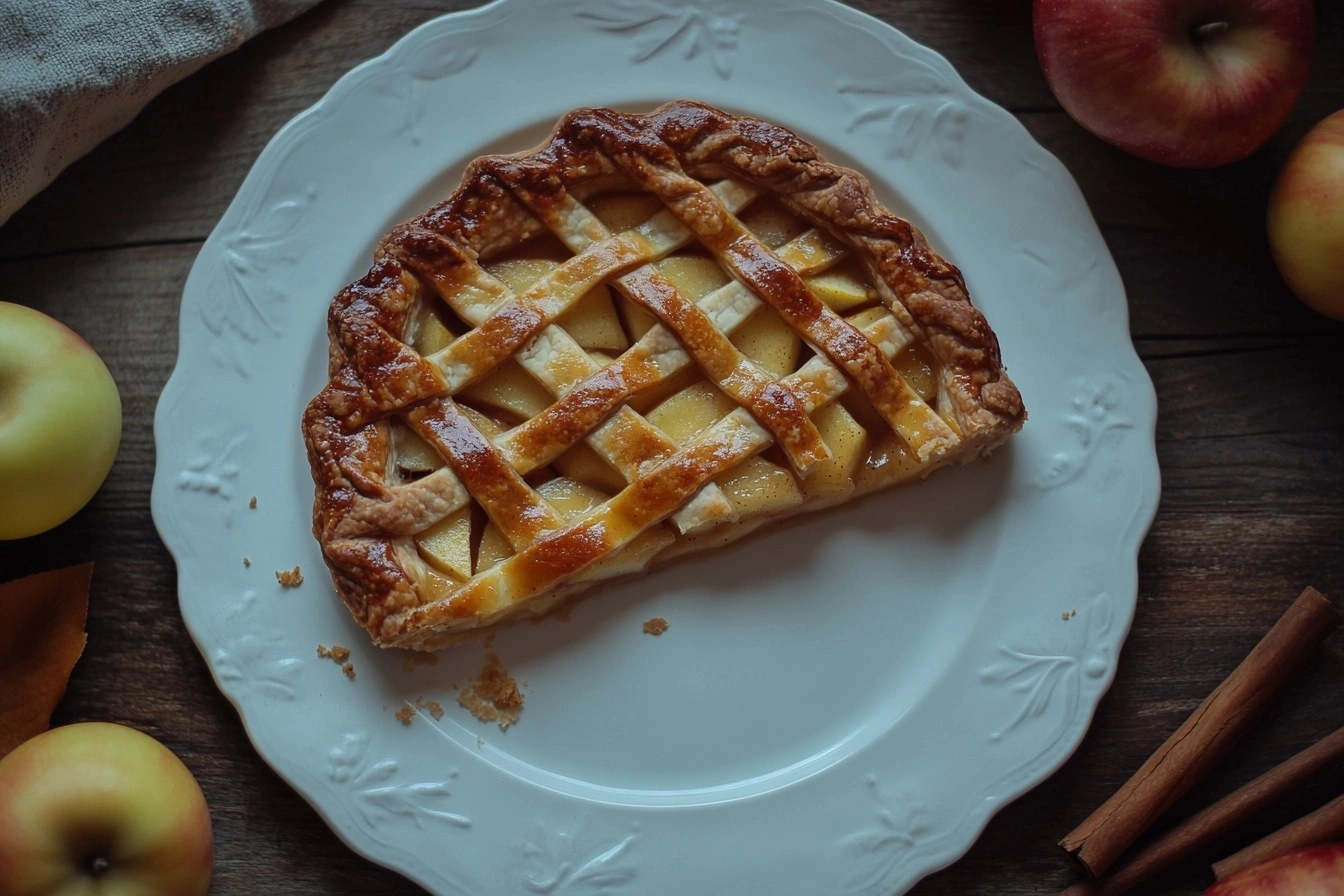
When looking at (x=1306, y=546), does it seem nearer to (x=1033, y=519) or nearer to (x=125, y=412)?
(x=1033, y=519)

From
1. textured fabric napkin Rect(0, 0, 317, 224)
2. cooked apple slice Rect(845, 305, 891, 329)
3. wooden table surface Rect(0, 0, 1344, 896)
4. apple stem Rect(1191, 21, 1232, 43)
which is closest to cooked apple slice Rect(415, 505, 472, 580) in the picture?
wooden table surface Rect(0, 0, 1344, 896)

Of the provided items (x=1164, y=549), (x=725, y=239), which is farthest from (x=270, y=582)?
(x=1164, y=549)

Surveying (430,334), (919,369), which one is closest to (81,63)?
(430,334)

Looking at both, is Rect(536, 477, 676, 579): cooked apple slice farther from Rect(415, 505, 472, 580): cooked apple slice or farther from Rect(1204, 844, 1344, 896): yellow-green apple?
Rect(1204, 844, 1344, 896): yellow-green apple

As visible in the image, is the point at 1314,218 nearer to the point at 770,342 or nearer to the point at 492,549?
the point at 770,342

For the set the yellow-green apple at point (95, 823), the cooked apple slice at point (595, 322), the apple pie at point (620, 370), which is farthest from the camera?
the cooked apple slice at point (595, 322)

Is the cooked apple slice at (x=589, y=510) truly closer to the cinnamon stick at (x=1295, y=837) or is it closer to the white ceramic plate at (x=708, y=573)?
the white ceramic plate at (x=708, y=573)

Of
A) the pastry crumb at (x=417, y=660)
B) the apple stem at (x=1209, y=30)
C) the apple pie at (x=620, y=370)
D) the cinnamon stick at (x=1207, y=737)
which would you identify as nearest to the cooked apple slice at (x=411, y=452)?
the apple pie at (x=620, y=370)
